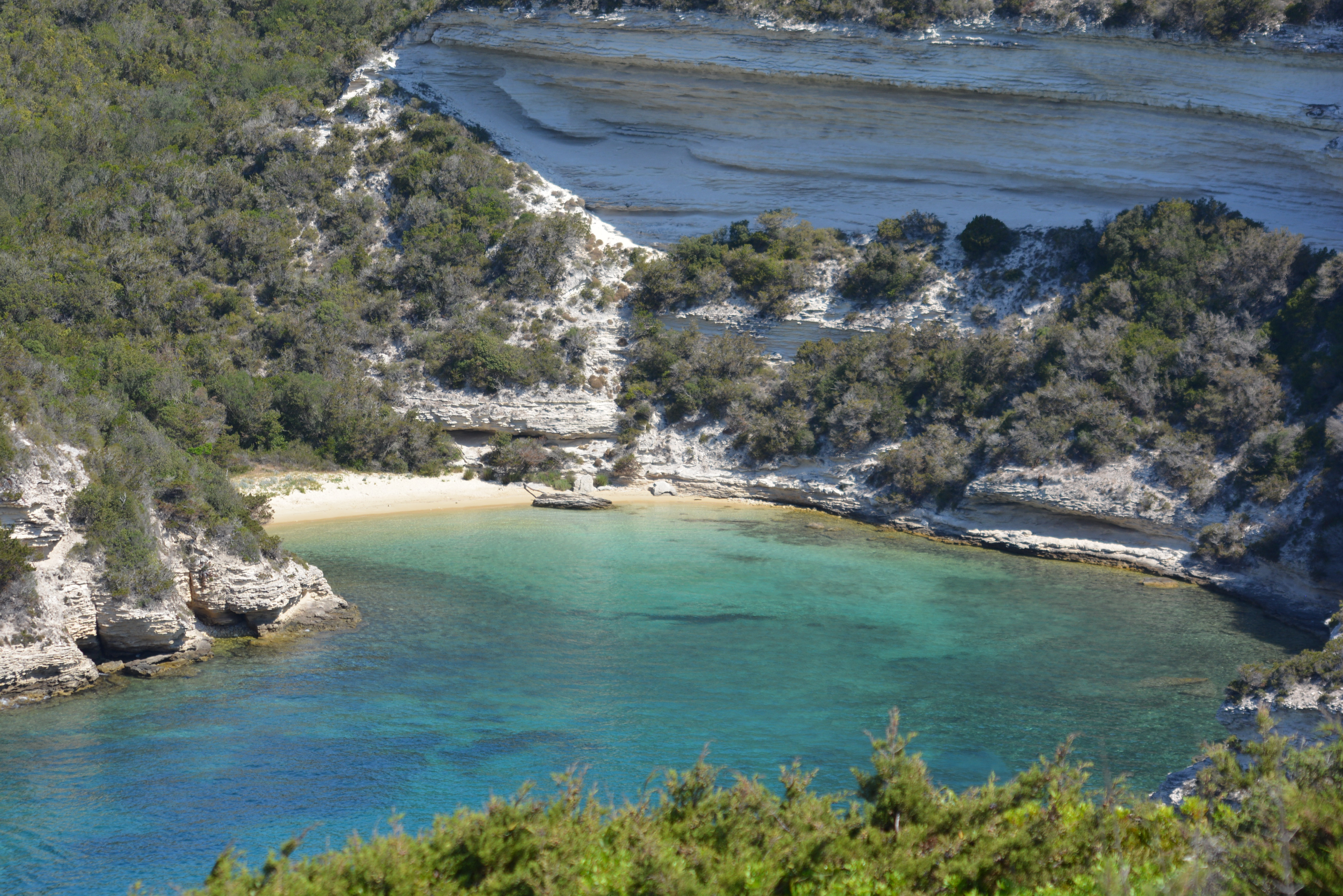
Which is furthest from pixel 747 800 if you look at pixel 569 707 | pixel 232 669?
pixel 232 669

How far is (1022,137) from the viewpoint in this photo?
35000 millimetres

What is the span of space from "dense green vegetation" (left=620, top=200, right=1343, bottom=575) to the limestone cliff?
17.6 m

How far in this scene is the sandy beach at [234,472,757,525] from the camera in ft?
93.1

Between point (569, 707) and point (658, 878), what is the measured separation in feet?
26.9

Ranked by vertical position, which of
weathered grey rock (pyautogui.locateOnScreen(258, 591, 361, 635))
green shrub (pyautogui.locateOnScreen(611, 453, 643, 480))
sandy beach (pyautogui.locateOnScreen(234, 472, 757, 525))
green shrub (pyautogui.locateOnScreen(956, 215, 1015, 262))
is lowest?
sandy beach (pyautogui.locateOnScreen(234, 472, 757, 525))

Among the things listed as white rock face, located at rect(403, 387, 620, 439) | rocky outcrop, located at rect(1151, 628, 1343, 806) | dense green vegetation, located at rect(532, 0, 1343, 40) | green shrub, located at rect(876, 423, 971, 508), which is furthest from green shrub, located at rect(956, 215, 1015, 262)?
rocky outcrop, located at rect(1151, 628, 1343, 806)

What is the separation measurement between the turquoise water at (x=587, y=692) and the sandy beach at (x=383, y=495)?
3.27 m

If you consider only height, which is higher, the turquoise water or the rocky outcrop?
the rocky outcrop

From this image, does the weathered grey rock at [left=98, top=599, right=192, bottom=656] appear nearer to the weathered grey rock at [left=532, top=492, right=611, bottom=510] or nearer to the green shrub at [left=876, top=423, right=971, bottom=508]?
the weathered grey rock at [left=532, top=492, right=611, bottom=510]

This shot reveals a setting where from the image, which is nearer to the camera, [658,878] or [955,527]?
[658,878]

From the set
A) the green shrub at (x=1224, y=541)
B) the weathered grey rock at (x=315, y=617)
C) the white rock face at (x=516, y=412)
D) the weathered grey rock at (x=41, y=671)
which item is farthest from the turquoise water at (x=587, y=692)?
the white rock face at (x=516, y=412)

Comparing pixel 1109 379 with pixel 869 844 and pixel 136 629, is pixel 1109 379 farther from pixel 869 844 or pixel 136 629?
pixel 136 629

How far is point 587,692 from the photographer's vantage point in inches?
603

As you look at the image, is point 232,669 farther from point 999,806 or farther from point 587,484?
point 587,484
